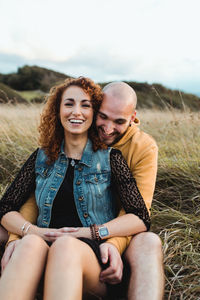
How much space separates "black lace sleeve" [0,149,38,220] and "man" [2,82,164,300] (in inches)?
13.3

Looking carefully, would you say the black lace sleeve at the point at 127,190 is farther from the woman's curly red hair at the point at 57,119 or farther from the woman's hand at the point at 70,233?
the woman's hand at the point at 70,233

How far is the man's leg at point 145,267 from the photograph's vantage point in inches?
67.1

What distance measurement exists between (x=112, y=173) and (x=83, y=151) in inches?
11.0

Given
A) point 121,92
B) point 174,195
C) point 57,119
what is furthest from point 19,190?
point 174,195

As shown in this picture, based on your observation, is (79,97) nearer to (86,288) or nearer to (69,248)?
(69,248)

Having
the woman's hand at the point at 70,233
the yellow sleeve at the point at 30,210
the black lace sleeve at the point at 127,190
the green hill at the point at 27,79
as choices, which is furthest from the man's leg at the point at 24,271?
the green hill at the point at 27,79

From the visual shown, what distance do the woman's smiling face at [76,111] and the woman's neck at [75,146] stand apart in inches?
2.2

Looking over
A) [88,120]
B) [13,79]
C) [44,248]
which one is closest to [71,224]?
[44,248]

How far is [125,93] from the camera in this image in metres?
2.57

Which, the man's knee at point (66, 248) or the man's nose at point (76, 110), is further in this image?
the man's nose at point (76, 110)

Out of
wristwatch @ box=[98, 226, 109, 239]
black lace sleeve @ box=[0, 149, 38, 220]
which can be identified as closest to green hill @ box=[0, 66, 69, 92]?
black lace sleeve @ box=[0, 149, 38, 220]

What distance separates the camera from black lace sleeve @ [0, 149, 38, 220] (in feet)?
7.38

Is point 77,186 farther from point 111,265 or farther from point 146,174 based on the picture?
point 111,265

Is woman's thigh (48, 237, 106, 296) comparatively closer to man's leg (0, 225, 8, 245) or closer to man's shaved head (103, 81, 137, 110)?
man's leg (0, 225, 8, 245)
